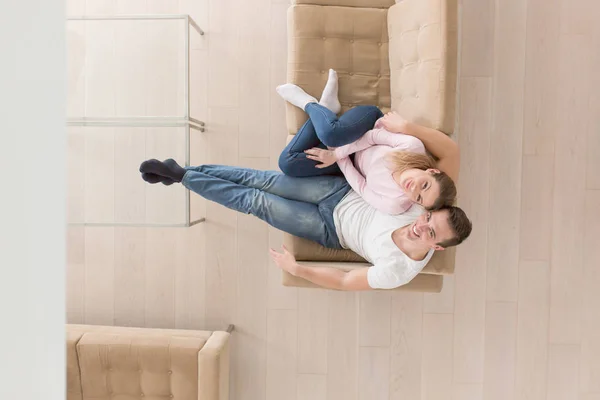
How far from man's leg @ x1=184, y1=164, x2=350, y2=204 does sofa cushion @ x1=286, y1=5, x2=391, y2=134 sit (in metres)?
0.25

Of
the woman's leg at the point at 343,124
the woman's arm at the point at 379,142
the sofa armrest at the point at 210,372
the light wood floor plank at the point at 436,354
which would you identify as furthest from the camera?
the light wood floor plank at the point at 436,354

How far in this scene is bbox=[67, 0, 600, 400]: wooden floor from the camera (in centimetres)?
268

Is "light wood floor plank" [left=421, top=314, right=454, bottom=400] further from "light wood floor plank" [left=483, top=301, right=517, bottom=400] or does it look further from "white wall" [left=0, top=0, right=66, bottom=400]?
"white wall" [left=0, top=0, right=66, bottom=400]

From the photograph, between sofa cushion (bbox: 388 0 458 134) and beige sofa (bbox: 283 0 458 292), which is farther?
beige sofa (bbox: 283 0 458 292)

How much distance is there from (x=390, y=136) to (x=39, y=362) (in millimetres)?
1757

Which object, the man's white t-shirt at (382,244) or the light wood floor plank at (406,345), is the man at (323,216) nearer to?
the man's white t-shirt at (382,244)

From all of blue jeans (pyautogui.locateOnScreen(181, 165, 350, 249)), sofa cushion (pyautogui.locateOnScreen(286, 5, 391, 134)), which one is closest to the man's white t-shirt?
blue jeans (pyautogui.locateOnScreen(181, 165, 350, 249))

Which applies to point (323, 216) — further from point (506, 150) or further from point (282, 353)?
point (506, 150)

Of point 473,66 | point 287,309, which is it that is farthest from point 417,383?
point 473,66

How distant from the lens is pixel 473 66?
2676 mm

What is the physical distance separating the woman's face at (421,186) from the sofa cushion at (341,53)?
0.55 meters

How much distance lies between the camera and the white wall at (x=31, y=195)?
396mm

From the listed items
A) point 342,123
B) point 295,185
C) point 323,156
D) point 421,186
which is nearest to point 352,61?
point 342,123

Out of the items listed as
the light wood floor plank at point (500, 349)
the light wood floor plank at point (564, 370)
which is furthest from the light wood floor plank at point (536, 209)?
the light wood floor plank at point (564, 370)
